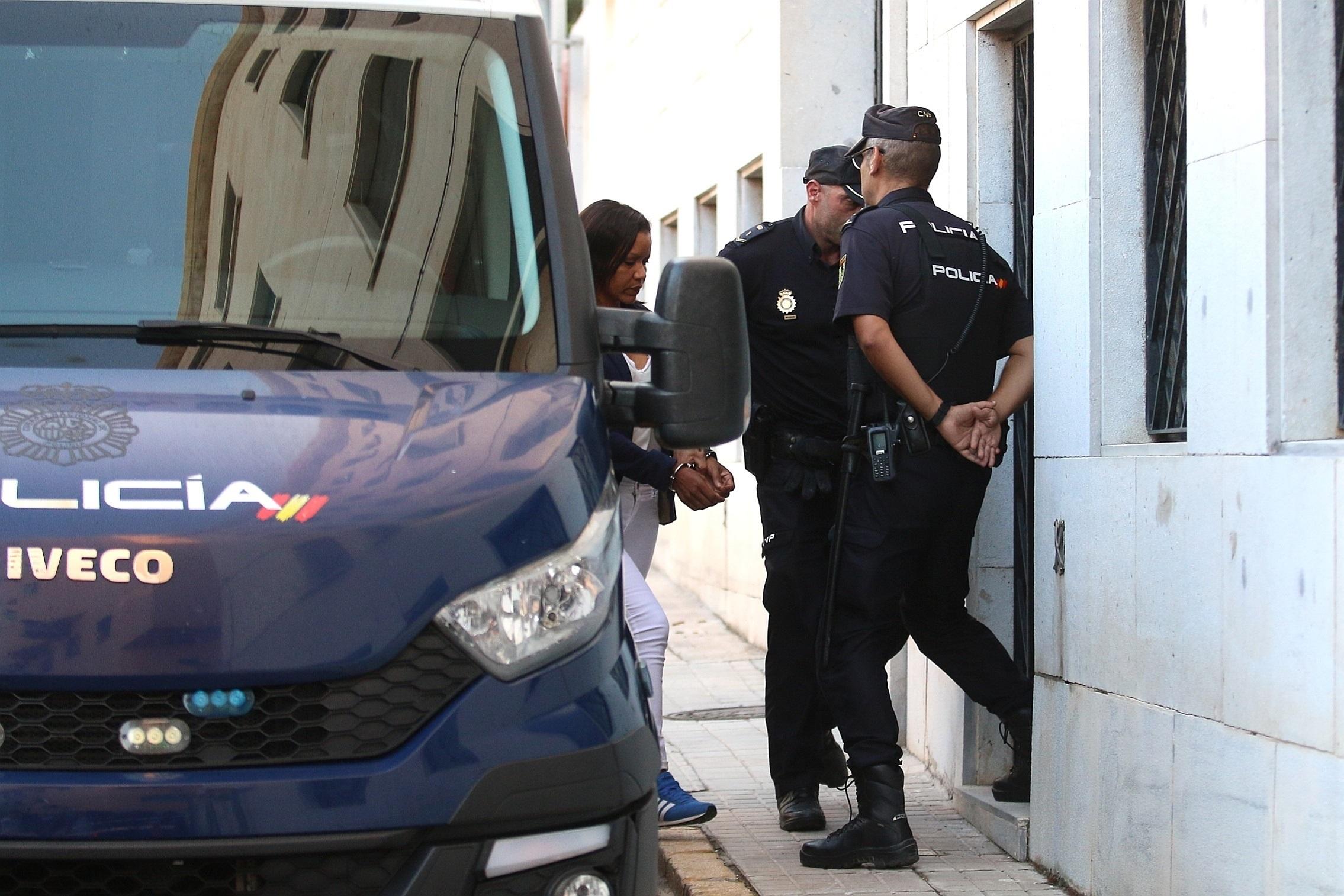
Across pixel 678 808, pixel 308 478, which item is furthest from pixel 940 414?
pixel 308 478

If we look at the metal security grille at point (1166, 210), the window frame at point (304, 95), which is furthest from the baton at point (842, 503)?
the window frame at point (304, 95)

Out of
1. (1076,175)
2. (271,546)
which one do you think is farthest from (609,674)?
(1076,175)

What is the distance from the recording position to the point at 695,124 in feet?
44.5

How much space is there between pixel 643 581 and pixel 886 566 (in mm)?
738

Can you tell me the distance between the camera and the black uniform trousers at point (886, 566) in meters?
5.35

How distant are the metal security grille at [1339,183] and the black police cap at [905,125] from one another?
1618 millimetres

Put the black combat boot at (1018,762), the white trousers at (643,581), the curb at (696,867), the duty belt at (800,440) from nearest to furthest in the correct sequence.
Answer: the curb at (696,867) → the white trousers at (643,581) → the black combat boot at (1018,762) → the duty belt at (800,440)

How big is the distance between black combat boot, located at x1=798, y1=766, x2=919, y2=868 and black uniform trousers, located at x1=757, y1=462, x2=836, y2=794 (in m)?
0.58

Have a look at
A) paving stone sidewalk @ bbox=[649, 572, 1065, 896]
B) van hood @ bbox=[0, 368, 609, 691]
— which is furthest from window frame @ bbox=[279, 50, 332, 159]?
paving stone sidewalk @ bbox=[649, 572, 1065, 896]

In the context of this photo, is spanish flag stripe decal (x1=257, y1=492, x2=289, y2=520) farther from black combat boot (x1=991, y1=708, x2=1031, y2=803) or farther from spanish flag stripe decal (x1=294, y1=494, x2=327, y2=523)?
black combat boot (x1=991, y1=708, x2=1031, y2=803)

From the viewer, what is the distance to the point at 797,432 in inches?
236

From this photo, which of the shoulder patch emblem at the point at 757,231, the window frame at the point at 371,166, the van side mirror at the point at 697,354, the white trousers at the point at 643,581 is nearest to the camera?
the van side mirror at the point at 697,354

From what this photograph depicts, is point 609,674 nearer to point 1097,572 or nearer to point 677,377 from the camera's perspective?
point 677,377

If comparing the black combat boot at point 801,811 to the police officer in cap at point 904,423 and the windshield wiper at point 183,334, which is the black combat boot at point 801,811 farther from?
the windshield wiper at point 183,334
